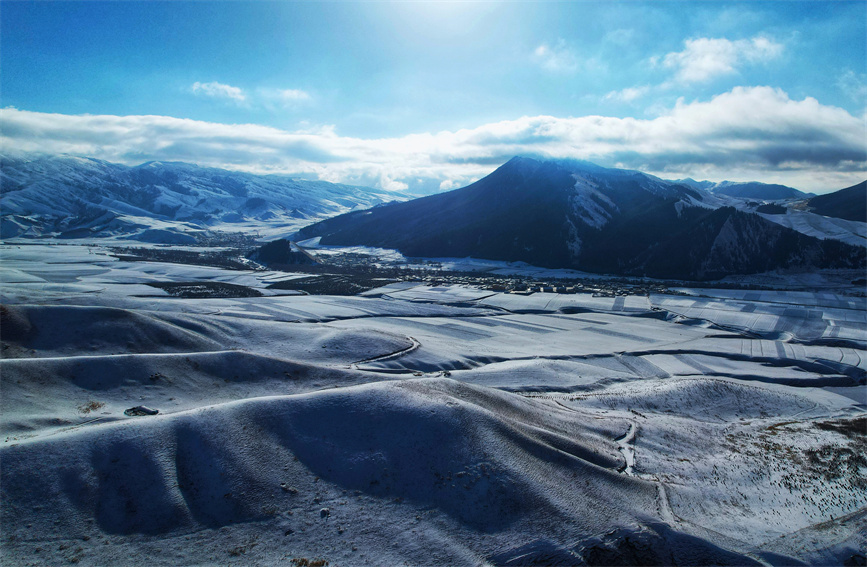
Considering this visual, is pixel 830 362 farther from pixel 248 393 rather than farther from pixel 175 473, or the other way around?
pixel 175 473

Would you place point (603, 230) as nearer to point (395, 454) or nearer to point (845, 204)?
point (845, 204)

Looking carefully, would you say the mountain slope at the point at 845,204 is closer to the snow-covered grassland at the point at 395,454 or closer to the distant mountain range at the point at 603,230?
the distant mountain range at the point at 603,230

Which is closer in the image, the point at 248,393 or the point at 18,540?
the point at 18,540

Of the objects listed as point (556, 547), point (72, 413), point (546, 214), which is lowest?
point (556, 547)

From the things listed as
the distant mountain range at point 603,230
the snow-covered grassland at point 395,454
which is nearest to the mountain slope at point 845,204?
the distant mountain range at point 603,230

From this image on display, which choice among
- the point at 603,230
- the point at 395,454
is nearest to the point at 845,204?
the point at 603,230

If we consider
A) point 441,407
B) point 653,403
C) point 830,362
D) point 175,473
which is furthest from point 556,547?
point 830,362
